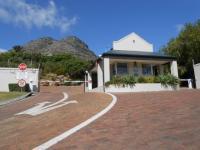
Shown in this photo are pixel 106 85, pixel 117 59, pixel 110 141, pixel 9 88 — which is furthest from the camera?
pixel 9 88

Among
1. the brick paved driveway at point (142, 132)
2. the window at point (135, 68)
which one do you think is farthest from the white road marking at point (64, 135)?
the window at point (135, 68)

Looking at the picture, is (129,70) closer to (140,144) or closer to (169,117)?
(169,117)

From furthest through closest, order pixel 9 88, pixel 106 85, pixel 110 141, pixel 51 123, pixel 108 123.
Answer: pixel 9 88
pixel 106 85
pixel 51 123
pixel 108 123
pixel 110 141

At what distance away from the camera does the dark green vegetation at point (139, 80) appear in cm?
2325

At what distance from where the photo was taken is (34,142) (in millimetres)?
7312

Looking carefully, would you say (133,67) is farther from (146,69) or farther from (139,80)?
(139,80)

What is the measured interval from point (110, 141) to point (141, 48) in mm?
24543

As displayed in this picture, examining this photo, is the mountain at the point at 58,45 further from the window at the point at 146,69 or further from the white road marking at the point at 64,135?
the white road marking at the point at 64,135

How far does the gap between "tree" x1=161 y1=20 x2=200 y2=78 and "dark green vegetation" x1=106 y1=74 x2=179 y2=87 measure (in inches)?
485

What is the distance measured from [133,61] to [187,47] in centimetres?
1400

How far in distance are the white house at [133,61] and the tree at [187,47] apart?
642 centimetres

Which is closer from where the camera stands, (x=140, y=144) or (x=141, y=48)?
(x=140, y=144)

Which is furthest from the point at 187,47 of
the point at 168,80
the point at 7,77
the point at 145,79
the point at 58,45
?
the point at 58,45

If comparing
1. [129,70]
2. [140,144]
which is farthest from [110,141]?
[129,70]
